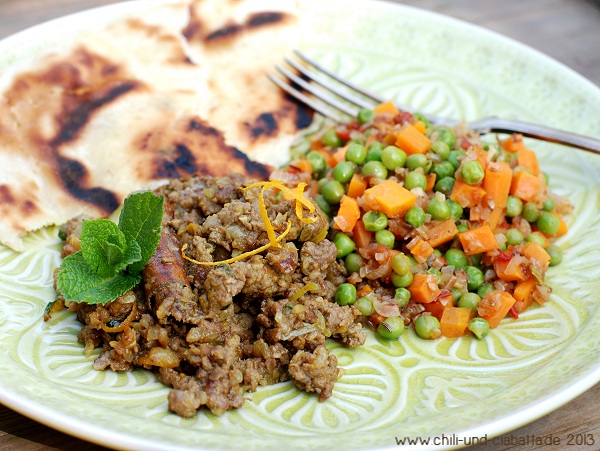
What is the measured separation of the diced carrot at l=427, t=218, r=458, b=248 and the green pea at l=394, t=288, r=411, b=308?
1.35ft

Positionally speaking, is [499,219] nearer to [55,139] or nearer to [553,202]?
[553,202]

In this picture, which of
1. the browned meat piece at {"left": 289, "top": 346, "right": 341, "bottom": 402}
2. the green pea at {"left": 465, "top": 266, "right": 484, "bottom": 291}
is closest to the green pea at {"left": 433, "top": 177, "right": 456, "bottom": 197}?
the green pea at {"left": 465, "top": 266, "right": 484, "bottom": 291}

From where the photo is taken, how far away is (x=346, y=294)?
4.30m

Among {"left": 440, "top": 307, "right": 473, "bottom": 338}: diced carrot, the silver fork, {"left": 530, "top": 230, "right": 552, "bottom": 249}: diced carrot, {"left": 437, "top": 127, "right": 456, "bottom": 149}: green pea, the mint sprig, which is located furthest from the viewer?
the silver fork

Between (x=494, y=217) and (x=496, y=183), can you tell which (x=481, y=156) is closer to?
(x=496, y=183)

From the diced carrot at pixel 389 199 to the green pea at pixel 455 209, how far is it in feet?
0.93

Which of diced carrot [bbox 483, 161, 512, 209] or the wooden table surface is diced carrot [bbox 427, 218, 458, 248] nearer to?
diced carrot [bbox 483, 161, 512, 209]

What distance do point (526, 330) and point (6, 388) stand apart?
10.0 ft

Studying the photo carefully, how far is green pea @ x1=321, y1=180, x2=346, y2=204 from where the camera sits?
15.5 feet

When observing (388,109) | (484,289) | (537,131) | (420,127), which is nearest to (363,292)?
(484,289)

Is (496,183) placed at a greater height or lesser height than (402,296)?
greater

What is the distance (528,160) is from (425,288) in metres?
1.51

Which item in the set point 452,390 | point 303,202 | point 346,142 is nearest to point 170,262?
point 303,202

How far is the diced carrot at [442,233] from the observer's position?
4570mm
